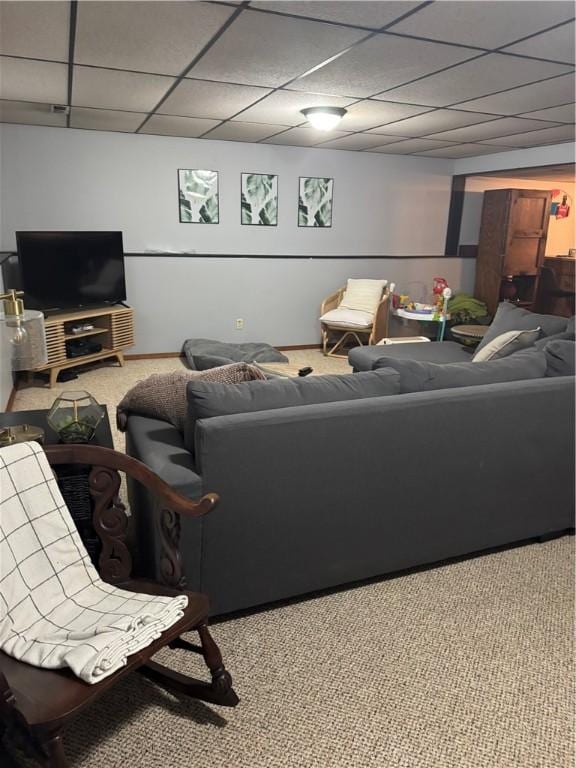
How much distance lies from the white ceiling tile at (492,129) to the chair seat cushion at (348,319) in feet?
6.01

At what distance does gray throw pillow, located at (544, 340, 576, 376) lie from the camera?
8.12ft

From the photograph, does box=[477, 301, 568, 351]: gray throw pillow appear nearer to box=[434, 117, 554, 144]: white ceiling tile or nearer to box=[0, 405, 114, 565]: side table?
box=[434, 117, 554, 144]: white ceiling tile

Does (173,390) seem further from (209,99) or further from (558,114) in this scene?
(558,114)

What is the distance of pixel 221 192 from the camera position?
18.7 ft

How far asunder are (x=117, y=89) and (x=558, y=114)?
10.1 ft

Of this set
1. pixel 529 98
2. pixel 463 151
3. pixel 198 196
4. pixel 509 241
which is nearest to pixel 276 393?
pixel 529 98

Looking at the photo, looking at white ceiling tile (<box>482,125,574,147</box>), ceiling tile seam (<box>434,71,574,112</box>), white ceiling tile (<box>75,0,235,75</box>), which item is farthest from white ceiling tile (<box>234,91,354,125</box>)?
white ceiling tile (<box>482,125,574,147</box>)

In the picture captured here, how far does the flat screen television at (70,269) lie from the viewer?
4.69 m

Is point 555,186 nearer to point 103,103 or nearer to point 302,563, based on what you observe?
point 103,103

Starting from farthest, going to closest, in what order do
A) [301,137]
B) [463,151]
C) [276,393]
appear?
[463,151] < [301,137] < [276,393]

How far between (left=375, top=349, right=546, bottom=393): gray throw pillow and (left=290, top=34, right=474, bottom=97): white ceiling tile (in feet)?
4.81

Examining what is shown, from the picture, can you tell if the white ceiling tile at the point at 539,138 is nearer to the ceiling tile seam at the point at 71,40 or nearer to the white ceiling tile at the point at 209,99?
the white ceiling tile at the point at 209,99

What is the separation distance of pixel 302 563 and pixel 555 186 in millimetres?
8098

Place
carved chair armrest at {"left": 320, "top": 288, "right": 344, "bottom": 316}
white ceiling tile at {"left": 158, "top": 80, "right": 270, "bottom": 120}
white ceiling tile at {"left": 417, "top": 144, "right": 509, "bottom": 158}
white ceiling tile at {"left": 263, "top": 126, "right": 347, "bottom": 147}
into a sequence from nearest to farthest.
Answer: white ceiling tile at {"left": 158, "top": 80, "right": 270, "bottom": 120}, white ceiling tile at {"left": 263, "top": 126, "right": 347, "bottom": 147}, white ceiling tile at {"left": 417, "top": 144, "right": 509, "bottom": 158}, carved chair armrest at {"left": 320, "top": 288, "right": 344, "bottom": 316}
